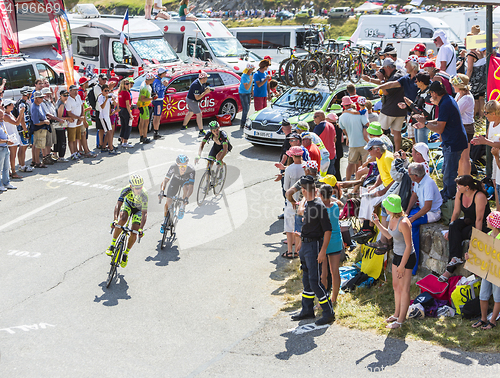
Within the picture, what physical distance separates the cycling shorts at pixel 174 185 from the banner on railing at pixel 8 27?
40.5ft

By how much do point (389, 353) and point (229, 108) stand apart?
13247 millimetres

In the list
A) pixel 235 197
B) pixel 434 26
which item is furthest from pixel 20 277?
pixel 434 26

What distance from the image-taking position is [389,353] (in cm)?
640

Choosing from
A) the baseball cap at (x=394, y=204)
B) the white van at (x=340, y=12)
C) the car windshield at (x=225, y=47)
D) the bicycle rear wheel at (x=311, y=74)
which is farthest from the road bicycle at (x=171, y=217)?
the white van at (x=340, y=12)

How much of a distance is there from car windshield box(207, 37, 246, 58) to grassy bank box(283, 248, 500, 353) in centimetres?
1629

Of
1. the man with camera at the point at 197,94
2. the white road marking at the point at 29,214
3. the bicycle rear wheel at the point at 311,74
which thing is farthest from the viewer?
the man with camera at the point at 197,94

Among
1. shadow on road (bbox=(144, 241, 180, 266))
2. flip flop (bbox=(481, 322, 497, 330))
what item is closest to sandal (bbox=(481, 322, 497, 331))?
flip flop (bbox=(481, 322, 497, 330))

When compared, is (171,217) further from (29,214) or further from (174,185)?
(29,214)

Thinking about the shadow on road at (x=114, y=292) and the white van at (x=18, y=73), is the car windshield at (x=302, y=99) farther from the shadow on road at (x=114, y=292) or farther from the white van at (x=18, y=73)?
the shadow on road at (x=114, y=292)

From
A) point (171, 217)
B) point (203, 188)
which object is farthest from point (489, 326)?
point (203, 188)

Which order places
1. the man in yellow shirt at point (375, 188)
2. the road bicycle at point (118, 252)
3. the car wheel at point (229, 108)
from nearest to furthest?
1. the man in yellow shirt at point (375, 188)
2. the road bicycle at point (118, 252)
3. the car wheel at point (229, 108)

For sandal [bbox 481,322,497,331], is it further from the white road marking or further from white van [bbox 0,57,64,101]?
white van [bbox 0,57,64,101]

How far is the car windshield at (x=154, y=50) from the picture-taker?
2094cm

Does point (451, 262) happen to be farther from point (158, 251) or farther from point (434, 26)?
point (434, 26)
